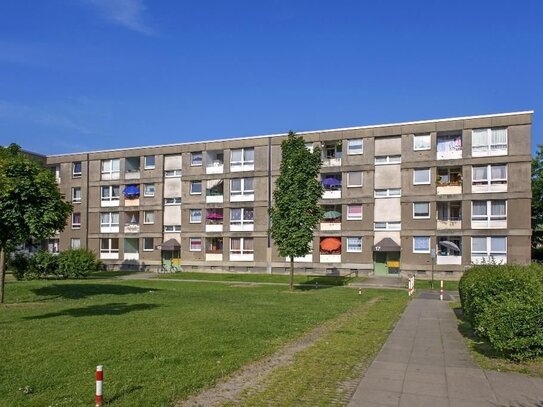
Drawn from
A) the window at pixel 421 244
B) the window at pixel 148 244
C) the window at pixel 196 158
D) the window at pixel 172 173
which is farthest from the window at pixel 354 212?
the window at pixel 148 244

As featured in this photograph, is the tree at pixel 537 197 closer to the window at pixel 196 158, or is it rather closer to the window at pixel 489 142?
the window at pixel 489 142

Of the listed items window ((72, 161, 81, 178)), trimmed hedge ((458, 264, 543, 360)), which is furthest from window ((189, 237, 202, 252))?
trimmed hedge ((458, 264, 543, 360))

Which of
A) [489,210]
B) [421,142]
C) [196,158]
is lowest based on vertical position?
[489,210]

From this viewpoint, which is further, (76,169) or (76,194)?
(76,169)

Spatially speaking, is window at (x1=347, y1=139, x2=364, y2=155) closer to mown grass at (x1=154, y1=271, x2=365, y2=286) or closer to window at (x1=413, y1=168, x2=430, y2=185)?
window at (x1=413, y1=168, x2=430, y2=185)

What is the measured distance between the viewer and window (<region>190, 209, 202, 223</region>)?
182 ft

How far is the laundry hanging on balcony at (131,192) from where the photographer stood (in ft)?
191

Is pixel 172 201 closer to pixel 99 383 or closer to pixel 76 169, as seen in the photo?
pixel 76 169

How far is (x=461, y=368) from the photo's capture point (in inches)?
377

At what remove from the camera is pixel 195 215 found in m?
55.8

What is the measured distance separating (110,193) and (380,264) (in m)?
31.3

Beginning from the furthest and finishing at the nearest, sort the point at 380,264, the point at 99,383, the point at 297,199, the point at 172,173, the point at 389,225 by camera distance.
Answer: the point at 172,173 < the point at 380,264 < the point at 389,225 < the point at 297,199 < the point at 99,383

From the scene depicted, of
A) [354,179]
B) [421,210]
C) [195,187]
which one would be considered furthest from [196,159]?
[421,210]

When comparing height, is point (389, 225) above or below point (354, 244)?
above
